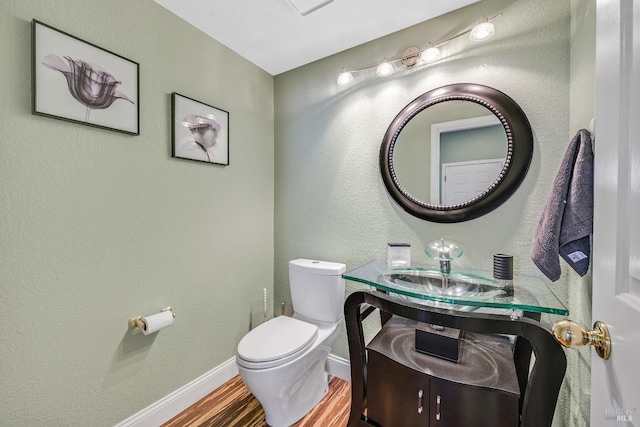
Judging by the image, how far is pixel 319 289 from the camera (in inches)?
68.3

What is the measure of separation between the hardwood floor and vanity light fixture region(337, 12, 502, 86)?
210 cm

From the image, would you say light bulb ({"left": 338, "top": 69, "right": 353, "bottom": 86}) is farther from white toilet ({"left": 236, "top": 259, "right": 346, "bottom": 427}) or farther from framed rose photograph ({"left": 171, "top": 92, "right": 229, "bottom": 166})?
white toilet ({"left": 236, "top": 259, "right": 346, "bottom": 427})

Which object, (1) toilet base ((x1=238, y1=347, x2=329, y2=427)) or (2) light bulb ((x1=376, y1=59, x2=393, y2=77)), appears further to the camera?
(2) light bulb ((x1=376, y1=59, x2=393, y2=77))

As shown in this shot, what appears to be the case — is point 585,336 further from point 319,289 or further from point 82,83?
point 82,83

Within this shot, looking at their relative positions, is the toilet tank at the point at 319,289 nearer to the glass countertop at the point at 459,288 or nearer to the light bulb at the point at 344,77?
the glass countertop at the point at 459,288

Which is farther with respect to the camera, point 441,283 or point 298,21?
point 298,21

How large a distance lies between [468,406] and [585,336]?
567 millimetres

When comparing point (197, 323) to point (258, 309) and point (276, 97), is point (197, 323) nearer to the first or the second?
point (258, 309)

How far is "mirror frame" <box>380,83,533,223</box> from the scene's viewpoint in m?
1.31

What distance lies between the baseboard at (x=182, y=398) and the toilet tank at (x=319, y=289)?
68 cm

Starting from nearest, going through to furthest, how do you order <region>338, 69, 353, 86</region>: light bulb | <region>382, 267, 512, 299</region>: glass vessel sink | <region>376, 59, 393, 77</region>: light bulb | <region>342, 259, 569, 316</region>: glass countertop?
<region>342, 259, 569, 316</region>: glass countertop
<region>382, 267, 512, 299</region>: glass vessel sink
<region>376, 59, 393, 77</region>: light bulb
<region>338, 69, 353, 86</region>: light bulb

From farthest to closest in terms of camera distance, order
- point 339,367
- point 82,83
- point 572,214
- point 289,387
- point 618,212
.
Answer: point 339,367 → point 289,387 → point 82,83 → point 572,214 → point 618,212

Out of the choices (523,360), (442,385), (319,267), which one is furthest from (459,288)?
(319,267)

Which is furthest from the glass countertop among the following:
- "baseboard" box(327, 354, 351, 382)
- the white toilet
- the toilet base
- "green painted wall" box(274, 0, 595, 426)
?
"baseboard" box(327, 354, 351, 382)
